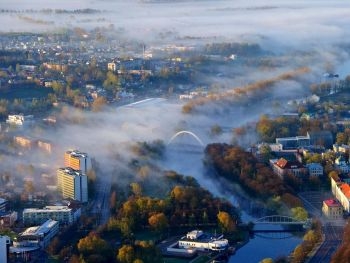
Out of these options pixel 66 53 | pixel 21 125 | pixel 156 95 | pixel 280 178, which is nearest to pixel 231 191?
pixel 280 178

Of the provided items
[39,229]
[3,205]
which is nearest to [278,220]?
[39,229]

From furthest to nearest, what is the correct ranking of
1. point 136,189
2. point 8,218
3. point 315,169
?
point 315,169 → point 136,189 → point 8,218

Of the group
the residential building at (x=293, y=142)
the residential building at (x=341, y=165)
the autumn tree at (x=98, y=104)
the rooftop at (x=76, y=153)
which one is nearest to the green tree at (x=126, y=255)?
the rooftop at (x=76, y=153)

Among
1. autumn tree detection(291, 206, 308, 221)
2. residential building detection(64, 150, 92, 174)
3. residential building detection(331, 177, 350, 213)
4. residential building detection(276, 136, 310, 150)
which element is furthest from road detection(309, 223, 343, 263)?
residential building detection(276, 136, 310, 150)

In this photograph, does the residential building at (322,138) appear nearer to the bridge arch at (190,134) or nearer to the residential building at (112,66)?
the bridge arch at (190,134)

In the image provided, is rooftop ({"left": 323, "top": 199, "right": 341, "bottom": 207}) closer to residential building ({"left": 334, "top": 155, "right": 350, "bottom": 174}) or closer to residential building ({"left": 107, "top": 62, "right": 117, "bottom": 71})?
residential building ({"left": 334, "top": 155, "right": 350, "bottom": 174})

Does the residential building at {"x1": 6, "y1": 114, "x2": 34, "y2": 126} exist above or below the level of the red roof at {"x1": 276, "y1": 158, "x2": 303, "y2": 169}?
below

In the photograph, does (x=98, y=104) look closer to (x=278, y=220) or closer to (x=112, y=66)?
(x=112, y=66)
